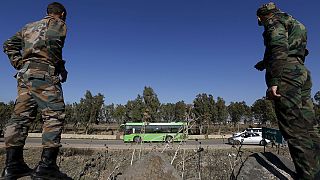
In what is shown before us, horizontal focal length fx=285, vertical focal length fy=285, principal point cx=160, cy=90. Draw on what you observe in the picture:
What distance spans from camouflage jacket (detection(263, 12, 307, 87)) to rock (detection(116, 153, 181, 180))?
1.38m

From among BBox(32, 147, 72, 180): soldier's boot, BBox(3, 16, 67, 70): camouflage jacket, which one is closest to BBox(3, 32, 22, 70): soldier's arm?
BBox(3, 16, 67, 70): camouflage jacket

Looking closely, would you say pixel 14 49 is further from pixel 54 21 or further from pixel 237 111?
pixel 237 111

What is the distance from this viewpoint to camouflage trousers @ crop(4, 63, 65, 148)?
9.30 ft

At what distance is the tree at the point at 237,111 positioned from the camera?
6925 centimetres

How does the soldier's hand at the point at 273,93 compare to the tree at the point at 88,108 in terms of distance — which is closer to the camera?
the soldier's hand at the point at 273,93

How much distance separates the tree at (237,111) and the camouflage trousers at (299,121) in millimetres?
68001

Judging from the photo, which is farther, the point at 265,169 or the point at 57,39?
the point at 265,169

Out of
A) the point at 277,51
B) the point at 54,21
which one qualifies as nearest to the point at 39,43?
the point at 54,21

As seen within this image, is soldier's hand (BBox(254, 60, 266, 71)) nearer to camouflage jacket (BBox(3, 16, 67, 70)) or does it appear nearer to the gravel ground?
the gravel ground

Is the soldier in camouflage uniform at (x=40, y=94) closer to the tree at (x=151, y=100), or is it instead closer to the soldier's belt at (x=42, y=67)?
the soldier's belt at (x=42, y=67)

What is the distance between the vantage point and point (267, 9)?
3.30 m

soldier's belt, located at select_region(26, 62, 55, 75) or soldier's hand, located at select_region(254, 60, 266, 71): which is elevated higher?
soldier's hand, located at select_region(254, 60, 266, 71)

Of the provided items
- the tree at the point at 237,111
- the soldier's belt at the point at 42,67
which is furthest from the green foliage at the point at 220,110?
the soldier's belt at the point at 42,67

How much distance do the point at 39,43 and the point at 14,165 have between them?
4.21 feet
